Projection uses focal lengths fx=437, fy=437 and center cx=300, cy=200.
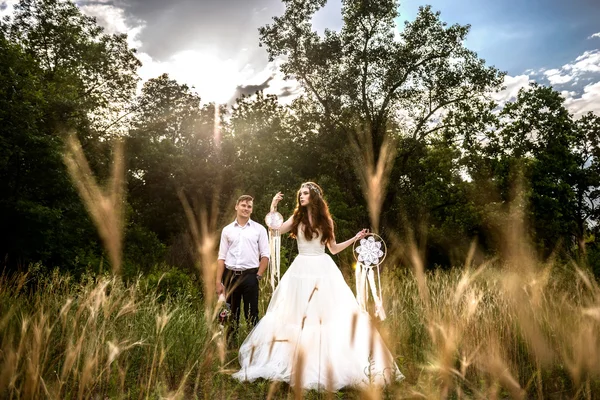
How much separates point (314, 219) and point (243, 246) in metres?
1.14

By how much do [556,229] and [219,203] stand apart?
18.1m

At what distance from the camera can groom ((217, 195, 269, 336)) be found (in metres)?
5.49

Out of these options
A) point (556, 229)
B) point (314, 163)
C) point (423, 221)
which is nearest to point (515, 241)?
point (556, 229)

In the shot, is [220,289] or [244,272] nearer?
[220,289]

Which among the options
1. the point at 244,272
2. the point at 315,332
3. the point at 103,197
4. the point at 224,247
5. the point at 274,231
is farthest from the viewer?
the point at 103,197

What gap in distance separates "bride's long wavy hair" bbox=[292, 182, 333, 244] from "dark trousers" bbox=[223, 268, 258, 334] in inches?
37.8

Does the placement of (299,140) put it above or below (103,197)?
above

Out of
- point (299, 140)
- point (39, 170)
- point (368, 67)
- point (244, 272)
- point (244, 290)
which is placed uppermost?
point (368, 67)

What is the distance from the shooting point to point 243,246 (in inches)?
217

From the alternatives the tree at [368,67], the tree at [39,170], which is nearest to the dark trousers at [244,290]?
the tree at [39,170]

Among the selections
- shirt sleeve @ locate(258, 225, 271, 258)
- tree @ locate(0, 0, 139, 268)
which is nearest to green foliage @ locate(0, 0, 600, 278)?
tree @ locate(0, 0, 139, 268)

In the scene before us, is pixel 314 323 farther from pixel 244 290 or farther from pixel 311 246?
pixel 244 290

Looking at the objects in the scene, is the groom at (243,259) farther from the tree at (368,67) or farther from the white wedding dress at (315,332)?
the tree at (368,67)

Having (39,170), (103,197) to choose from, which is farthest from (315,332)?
(103,197)
